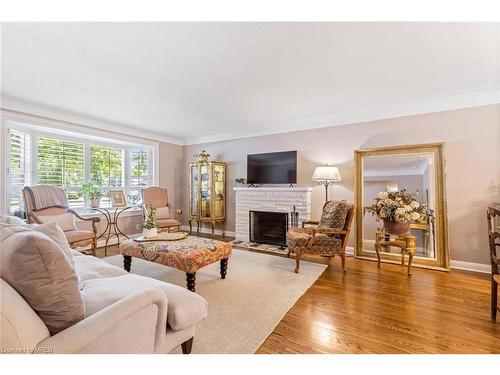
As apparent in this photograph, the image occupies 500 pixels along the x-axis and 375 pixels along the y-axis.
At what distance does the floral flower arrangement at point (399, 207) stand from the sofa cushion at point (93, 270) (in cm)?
319

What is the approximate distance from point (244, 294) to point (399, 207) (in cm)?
235

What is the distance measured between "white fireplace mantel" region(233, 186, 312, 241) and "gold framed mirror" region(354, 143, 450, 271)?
863mm

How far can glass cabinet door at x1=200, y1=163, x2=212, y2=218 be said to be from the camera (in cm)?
516

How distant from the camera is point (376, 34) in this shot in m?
1.90

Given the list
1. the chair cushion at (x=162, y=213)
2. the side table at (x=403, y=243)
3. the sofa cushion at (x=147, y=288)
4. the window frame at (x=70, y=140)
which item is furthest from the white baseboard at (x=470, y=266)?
the window frame at (x=70, y=140)

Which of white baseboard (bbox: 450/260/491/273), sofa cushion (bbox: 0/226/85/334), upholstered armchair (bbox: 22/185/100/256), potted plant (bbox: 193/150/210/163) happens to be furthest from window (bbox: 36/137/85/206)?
white baseboard (bbox: 450/260/491/273)

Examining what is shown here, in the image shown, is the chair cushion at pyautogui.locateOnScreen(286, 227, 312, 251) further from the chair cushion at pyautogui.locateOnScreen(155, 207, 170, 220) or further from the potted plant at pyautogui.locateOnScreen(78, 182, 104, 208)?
the potted plant at pyautogui.locateOnScreen(78, 182, 104, 208)

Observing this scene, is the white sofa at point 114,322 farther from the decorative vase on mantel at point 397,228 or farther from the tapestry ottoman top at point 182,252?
the decorative vase on mantel at point 397,228

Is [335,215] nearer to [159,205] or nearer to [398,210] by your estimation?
[398,210]

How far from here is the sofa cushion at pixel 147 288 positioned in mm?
1225

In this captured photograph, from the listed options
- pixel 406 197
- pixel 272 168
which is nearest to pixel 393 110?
pixel 406 197

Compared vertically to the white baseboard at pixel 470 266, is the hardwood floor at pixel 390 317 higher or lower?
lower
